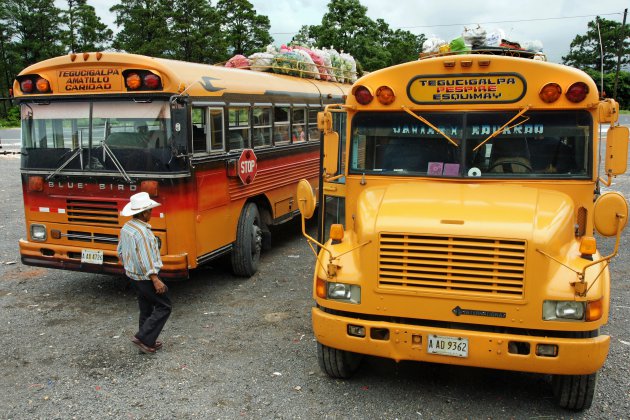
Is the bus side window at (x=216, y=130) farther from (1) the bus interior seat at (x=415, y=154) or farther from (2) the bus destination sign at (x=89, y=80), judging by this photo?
(1) the bus interior seat at (x=415, y=154)

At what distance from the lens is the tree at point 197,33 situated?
41.0m

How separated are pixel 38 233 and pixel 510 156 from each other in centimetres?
519

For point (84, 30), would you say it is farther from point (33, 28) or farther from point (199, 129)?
point (199, 129)

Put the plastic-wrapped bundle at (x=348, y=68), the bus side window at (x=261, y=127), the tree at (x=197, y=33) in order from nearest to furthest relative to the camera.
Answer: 1. the bus side window at (x=261, y=127)
2. the plastic-wrapped bundle at (x=348, y=68)
3. the tree at (x=197, y=33)

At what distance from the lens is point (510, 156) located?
15.6 ft

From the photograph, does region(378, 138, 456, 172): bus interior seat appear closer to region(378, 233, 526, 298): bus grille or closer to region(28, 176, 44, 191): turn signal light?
region(378, 233, 526, 298): bus grille

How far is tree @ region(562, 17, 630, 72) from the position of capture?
61.2 metres

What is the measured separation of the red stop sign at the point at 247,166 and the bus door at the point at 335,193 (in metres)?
1.89

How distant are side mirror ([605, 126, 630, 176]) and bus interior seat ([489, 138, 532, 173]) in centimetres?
64

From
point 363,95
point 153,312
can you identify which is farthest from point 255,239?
point 363,95

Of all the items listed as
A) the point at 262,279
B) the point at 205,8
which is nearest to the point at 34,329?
the point at 262,279

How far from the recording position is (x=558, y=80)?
4582mm

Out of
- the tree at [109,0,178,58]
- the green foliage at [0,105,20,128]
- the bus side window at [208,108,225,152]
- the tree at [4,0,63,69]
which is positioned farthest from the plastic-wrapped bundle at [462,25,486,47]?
the tree at [4,0,63,69]

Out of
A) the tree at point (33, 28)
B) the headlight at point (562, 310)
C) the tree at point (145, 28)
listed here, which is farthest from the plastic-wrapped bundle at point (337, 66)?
the tree at point (33, 28)
